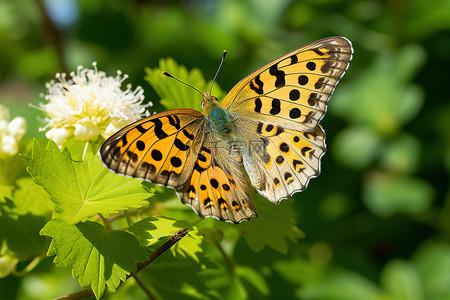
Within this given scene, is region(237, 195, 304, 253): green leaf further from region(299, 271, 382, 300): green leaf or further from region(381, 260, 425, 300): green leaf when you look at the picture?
region(381, 260, 425, 300): green leaf

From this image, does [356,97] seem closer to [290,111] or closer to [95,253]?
[290,111]

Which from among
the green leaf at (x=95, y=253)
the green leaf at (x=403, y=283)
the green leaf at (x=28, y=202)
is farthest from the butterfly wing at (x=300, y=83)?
the green leaf at (x=403, y=283)

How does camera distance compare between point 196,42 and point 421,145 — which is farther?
point 196,42

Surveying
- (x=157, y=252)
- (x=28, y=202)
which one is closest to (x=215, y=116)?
(x=157, y=252)

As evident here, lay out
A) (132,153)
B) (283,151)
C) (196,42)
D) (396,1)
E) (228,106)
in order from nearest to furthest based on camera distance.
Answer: (132,153) < (283,151) < (228,106) < (396,1) < (196,42)

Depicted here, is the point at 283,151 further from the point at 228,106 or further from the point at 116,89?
the point at 116,89

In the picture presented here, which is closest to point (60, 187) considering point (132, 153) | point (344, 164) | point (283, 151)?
point (132, 153)

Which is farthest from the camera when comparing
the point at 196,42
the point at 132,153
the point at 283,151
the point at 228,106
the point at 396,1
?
the point at 196,42

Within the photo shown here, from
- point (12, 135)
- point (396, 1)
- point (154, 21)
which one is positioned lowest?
point (12, 135)
